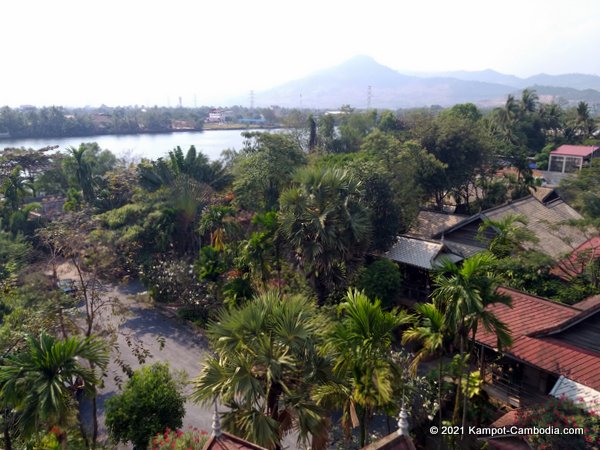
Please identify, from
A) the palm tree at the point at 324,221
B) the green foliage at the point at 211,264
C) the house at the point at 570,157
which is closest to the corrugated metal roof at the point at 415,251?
the palm tree at the point at 324,221

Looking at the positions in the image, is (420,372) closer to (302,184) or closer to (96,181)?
(302,184)

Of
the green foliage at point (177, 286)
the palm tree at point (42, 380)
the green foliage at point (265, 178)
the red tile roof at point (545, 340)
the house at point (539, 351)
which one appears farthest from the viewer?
the green foliage at point (265, 178)

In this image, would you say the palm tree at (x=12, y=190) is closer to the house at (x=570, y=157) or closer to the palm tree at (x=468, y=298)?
the palm tree at (x=468, y=298)

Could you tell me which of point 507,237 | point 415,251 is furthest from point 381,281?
point 507,237

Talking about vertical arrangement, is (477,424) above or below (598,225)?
below

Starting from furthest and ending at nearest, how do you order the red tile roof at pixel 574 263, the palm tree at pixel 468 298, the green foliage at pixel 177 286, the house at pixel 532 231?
the house at pixel 532 231 < the green foliage at pixel 177 286 < the red tile roof at pixel 574 263 < the palm tree at pixel 468 298

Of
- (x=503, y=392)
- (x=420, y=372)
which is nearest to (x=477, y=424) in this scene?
(x=503, y=392)
